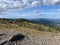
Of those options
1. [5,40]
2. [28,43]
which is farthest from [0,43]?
[28,43]

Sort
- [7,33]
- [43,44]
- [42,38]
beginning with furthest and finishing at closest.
Answer: [7,33]
[42,38]
[43,44]

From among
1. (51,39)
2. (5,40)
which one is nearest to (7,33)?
(5,40)

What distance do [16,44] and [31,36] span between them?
253cm

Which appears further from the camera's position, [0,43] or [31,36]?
[31,36]

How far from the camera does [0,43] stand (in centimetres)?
2492

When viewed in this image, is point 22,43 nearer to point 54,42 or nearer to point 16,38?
point 16,38

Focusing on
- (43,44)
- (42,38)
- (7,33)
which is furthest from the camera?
(7,33)

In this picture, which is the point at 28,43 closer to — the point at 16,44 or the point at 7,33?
the point at 16,44

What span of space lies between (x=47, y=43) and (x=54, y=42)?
2.13 ft

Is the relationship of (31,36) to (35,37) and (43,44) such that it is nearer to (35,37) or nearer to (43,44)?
(35,37)

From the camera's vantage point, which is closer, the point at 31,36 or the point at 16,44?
the point at 16,44

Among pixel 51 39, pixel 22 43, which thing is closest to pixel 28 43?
pixel 22 43

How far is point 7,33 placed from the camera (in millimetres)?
27781

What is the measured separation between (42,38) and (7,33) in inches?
158
